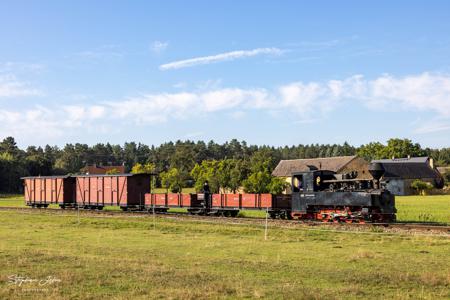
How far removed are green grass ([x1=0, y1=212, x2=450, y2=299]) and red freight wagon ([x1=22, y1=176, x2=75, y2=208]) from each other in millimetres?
27264

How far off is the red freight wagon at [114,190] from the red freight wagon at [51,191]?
2.10m

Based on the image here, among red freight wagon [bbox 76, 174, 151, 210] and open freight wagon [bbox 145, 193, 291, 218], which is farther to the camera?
red freight wagon [bbox 76, 174, 151, 210]

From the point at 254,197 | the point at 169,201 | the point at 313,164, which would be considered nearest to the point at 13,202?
the point at 169,201

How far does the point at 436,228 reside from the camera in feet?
88.0

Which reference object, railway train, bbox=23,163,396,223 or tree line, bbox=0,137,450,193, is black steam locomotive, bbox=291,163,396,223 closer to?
railway train, bbox=23,163,396,223

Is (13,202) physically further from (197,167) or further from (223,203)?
(223,203)

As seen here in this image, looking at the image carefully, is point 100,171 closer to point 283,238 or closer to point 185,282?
point 283,238

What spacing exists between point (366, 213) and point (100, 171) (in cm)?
12886

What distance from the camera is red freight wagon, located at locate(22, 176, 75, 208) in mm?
54250

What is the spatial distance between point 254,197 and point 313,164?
66.0 meters

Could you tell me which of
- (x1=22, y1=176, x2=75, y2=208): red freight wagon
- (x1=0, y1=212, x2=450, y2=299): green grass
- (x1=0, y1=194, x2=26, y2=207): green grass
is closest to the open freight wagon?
(x1=0, y1=212, x2=450, y2=299): green grass

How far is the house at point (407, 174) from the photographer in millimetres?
105062

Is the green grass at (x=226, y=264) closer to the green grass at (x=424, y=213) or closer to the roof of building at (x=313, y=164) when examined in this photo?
the green grass at (x=424, y=213)

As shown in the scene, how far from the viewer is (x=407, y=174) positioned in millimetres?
107938
